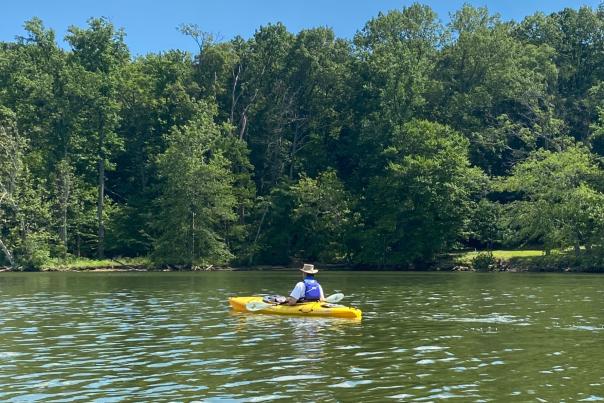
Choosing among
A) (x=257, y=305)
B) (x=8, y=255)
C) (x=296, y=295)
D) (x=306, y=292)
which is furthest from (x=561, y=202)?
(x=8, y=255)

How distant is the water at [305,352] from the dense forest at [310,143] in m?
35.0

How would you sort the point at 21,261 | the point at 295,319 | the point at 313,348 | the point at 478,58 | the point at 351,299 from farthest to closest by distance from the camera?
the point at 478,58, the point at 21,261, the point at 351,299, the point at 295,319, the point at 313,348

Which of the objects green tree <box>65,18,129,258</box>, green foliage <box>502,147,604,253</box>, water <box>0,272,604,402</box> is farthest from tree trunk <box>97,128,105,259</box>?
Result: water <box>0,272,604,402</box>

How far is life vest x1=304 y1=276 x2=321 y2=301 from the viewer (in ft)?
77.4

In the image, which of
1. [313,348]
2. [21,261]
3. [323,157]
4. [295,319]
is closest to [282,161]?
[323,157]

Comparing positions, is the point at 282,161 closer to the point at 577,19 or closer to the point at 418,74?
the point at 418,74

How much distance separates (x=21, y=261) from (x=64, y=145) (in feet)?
51.3

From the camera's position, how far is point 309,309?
75.7 ft

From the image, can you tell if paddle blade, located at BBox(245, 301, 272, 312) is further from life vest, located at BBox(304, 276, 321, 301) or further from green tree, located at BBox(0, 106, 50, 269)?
green tree, located at BBox(0, 106, 50, 269)

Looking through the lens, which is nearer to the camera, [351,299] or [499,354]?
[499,354]

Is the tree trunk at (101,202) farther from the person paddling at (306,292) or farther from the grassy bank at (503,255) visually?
the person paddling at (306,292)

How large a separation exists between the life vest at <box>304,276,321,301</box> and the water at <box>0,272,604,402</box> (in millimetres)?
954

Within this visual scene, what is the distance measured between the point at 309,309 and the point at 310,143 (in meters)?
56.3

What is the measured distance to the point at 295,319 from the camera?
2270 cm
